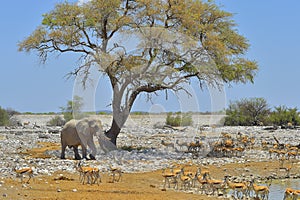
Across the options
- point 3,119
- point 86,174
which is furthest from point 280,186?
point 3,119

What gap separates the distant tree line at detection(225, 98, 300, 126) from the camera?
49094 mm

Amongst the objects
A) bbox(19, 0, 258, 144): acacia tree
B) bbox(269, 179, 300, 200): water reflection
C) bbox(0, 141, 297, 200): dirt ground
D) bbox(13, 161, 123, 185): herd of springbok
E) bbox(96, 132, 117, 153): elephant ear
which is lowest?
bbox(269, 179, 300, 200): water reflection

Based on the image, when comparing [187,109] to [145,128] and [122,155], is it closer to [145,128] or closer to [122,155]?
[122,155]

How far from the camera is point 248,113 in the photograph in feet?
177

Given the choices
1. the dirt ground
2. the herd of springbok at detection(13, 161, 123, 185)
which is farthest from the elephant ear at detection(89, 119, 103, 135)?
the herd of springbok at detection(13, 161, 123, 185)

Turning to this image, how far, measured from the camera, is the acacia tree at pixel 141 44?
2373 cm

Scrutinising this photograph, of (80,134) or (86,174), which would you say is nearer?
(86,174)

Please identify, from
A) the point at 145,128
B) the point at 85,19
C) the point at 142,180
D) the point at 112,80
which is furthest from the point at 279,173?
the point at 145,128

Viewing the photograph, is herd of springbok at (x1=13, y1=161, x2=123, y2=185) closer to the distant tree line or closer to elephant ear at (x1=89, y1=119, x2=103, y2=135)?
elephant ear at (x1=89, y1=119, x2=103, y2=135)

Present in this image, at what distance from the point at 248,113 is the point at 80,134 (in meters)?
34.3

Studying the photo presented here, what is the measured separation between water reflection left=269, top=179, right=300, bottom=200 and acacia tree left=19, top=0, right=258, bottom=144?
8.16m

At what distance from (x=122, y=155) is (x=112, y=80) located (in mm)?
3972

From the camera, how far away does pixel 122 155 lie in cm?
2248

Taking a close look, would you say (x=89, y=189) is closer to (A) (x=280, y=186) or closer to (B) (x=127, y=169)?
(B) (x=127, y=169)
